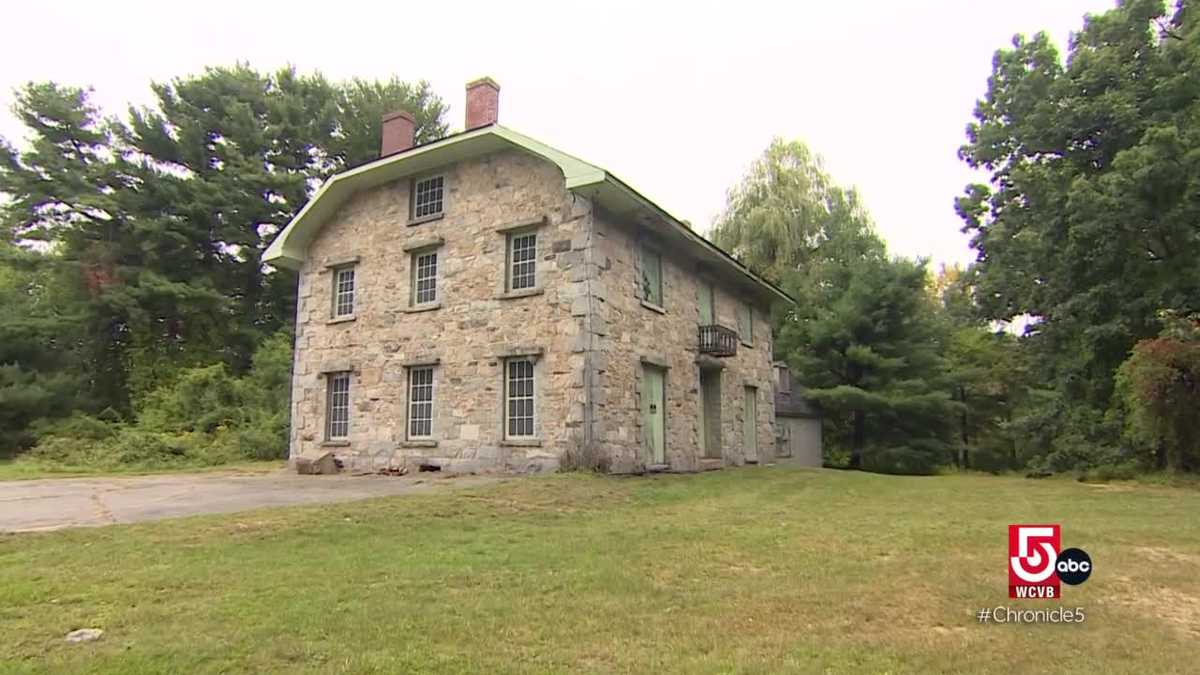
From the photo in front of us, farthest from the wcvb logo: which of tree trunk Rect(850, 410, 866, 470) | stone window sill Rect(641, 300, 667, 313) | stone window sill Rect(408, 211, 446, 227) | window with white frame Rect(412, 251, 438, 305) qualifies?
tree trunk Rect(850, 410, 866, 470)

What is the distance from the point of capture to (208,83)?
26.6m

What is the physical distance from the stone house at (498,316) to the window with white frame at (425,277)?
31mm

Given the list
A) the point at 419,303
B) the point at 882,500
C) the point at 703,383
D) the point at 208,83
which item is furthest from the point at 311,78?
the point at 882,500

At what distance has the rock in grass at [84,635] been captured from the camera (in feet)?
12.2

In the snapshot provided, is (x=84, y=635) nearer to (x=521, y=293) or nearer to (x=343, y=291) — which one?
(x=521, y=293)

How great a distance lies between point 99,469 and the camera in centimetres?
1627

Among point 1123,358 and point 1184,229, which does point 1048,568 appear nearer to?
point 1184,229

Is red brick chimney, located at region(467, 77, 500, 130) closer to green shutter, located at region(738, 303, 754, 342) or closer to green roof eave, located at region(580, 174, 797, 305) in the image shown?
green roof eave, located at region(580, 174, 797, 305)

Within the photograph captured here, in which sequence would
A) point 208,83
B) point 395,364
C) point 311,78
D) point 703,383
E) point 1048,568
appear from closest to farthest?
point 1048,568 → point 395,364 → point 703,383 → point 208,83 → point 311,78

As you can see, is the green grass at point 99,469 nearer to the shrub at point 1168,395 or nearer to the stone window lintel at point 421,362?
the stone window lintel at point 421,362

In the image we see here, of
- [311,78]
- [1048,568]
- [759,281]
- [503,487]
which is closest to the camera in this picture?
[1048,568]

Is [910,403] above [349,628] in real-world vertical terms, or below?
above

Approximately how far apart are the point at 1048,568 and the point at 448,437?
403 inches

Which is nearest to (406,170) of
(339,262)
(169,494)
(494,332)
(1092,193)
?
(339,262)
